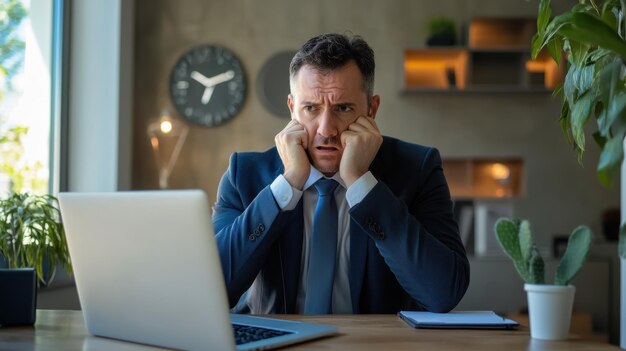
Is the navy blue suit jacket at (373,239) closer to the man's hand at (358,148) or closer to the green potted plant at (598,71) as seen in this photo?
the man's hand at (358,148)

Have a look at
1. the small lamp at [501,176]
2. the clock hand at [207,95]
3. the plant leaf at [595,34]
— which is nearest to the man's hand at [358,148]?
the plant leaf at [595,34]

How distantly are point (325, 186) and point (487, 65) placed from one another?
382cm

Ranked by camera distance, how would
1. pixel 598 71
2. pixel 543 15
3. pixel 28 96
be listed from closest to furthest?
pixel 598 71 < pixel 543 15 < pixel 28 96

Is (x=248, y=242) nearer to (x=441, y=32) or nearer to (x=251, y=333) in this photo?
(x=251, y=333)

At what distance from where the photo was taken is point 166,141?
543 cm

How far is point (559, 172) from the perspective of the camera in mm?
5523

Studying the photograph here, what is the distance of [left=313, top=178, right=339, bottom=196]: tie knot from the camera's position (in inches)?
80.4

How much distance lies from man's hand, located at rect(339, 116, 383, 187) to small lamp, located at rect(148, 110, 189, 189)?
3394mm

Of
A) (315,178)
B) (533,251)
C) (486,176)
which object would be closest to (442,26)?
(486,176)

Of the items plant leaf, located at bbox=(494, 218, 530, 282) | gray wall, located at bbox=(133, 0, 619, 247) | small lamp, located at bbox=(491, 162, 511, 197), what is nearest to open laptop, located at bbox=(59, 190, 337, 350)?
plant leaf, located at bbox=(494, 218, 530, 282)

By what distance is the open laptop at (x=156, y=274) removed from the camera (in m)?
1.17

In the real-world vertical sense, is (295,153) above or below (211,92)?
below

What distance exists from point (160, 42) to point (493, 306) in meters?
2.78

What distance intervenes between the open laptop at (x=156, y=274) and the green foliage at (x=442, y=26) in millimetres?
4127
